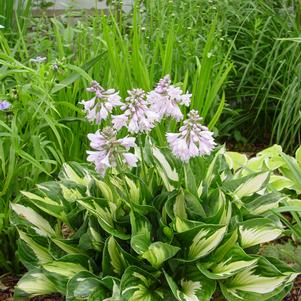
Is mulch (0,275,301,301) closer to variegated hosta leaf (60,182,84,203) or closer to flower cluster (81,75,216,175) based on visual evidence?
variegated hosta leaf (60,182,84,203)

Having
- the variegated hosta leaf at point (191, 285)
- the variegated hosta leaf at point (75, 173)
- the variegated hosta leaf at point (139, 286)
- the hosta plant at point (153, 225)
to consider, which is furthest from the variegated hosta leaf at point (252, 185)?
the variegated hosta leaf at point (75, 173)

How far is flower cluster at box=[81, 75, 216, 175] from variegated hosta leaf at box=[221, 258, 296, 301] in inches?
21.5

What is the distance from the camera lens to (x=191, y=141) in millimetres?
1868

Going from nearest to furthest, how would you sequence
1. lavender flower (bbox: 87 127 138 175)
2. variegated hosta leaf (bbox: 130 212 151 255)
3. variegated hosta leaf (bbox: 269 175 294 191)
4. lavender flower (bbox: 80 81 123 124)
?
lavender flower (bbox: 87 127 138 175) → lavender flower (bbox: 80 81 123 124) → variegated hosta leaf (bbox: 130 212 151 255) → variegated hosta leaf (bbox: 269 175 294 191)

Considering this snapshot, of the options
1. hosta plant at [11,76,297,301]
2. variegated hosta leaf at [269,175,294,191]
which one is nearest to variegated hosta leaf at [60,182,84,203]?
hosta plant at [11,76,297,301]

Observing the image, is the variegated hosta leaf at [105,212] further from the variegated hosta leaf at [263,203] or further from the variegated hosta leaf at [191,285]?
the variegated hosta leaf at [263,203]

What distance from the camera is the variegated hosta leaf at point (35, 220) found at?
93.7 inches

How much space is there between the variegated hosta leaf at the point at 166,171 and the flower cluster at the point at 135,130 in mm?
315

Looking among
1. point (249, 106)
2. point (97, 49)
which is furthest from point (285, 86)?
point (97, 49)

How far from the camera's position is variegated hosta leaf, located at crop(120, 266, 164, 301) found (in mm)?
2041

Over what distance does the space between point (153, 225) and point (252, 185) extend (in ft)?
1.48

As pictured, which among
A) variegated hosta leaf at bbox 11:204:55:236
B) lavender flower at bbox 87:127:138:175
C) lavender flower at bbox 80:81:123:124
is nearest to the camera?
lavender flower at bbox 87:127:138:175

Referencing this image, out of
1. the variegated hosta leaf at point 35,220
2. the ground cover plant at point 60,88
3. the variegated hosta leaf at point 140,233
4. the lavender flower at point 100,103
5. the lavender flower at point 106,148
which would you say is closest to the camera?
the lavender flower at point 106,148

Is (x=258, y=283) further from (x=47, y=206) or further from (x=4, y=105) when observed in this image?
(x=4, y=105)
